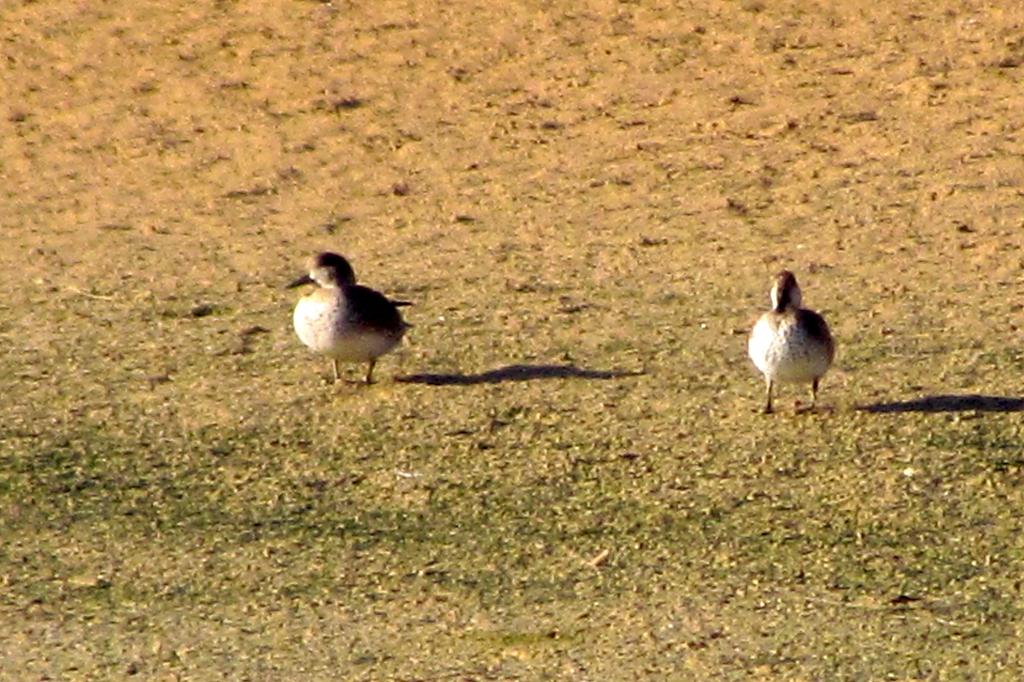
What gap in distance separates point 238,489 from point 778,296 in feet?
7.41

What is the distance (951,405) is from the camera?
9.75 meters

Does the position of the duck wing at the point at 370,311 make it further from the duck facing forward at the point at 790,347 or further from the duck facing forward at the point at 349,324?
the duck facing forward at the point at 790,347

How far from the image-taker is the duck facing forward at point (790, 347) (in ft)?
31.2

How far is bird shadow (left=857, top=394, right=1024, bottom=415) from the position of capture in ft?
31.8

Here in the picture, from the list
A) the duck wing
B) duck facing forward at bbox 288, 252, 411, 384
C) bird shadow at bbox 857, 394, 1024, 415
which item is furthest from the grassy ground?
the duck wing

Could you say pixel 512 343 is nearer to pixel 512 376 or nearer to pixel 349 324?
pixel 512 376

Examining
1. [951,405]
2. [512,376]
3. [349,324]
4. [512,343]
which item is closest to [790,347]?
[951,405]

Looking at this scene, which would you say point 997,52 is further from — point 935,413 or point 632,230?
point 935,413

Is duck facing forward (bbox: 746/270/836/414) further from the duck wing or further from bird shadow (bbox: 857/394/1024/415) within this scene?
the duck wing

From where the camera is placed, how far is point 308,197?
43.5ft

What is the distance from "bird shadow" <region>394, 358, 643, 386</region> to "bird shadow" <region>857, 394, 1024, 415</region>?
1047 mm

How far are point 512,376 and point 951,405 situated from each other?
1.76 meters

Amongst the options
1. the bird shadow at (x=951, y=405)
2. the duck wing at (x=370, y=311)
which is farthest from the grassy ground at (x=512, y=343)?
the duck wing at (x=370, y=311)

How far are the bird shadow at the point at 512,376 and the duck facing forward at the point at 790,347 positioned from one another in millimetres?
744
